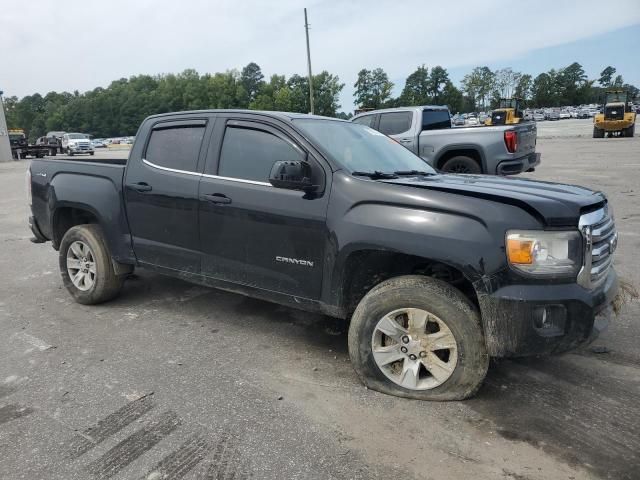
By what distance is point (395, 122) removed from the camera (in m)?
10.2

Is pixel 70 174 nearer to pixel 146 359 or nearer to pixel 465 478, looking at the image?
pixel 146 359

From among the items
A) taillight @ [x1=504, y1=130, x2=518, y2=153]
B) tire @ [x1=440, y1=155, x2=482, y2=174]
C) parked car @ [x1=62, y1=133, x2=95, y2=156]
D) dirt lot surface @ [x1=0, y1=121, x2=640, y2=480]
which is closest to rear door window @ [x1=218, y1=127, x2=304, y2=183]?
dirt lot surface @ [x1=0, y1=121, x2=640, y2=480]

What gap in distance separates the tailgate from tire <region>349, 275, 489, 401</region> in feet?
22.8

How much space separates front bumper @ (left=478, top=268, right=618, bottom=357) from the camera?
2668 millimetres

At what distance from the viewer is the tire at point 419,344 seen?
286cm

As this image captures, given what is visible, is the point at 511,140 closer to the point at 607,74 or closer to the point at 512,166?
the point at 512,166

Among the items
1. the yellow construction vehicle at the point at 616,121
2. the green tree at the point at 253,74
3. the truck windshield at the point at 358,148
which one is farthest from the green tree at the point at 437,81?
the truck windshield at the point at 358,148

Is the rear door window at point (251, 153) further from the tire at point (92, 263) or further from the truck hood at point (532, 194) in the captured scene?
the tire at point (92, 263)

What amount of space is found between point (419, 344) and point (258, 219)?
4.61 ft

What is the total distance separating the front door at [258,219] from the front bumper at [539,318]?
1.15 meters

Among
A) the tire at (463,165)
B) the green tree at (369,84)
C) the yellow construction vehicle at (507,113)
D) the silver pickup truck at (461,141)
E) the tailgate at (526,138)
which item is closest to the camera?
the silver pickup truck at (461,141)

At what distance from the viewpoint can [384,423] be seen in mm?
2799

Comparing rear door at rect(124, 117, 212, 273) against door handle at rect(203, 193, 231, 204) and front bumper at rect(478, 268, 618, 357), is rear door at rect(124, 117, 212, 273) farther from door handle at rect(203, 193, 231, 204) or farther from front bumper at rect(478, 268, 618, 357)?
front bumper at rect(478, 268, 618, 357)

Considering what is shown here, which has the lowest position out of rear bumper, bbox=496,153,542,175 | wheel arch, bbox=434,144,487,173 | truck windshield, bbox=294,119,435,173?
rear bumper, bbox=496,153,542,175
